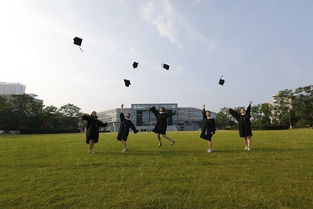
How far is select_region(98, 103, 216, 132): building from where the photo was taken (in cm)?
9650

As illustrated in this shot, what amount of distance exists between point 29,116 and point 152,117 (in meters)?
47.8

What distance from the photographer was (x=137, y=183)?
5031 millimetres

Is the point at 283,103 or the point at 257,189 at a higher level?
the point at 283,103

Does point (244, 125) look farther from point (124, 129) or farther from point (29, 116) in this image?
point (29, 116)

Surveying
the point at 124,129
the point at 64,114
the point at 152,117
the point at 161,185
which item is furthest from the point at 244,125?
the point at 152,117

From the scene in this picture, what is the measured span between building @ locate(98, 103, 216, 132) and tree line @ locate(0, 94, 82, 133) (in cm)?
2462

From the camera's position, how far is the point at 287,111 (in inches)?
2470

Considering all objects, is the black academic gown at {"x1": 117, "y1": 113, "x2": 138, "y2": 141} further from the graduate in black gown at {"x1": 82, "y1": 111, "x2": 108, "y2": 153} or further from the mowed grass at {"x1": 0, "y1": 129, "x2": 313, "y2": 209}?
the mowed grass at {"x1": 0, "y1": 129, "x2": 313, "y2": 209}

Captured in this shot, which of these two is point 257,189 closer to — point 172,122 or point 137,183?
point 137,183

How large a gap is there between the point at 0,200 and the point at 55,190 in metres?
0.86

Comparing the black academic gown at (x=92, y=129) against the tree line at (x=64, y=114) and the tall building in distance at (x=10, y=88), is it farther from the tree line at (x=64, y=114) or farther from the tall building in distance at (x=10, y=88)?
the tall building in distance at (x=10, y=88)

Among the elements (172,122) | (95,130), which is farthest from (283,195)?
(172,122)

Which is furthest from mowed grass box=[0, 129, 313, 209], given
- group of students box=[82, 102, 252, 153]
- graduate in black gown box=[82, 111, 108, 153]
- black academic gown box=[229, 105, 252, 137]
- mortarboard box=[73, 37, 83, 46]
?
mortarboard box=[73, 37, 83, 46]

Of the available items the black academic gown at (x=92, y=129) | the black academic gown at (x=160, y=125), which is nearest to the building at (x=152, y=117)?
the black academic gown at (x=160, y=125)
